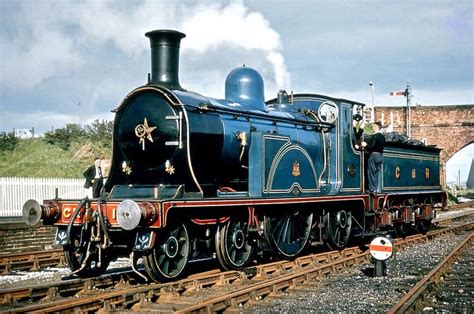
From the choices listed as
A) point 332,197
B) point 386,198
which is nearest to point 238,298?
point 332,197

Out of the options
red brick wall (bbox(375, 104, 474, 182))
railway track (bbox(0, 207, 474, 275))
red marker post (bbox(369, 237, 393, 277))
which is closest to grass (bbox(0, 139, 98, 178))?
railway track (bbox(0, 207, 474, 275))

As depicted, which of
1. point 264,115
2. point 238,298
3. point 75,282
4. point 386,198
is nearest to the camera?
point 238,298

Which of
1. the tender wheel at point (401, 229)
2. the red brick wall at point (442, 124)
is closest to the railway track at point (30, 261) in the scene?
the tender wheel at point (401, 229)

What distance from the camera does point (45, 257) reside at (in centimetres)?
1243

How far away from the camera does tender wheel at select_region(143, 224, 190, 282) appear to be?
8.69 m

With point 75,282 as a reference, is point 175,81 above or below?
above

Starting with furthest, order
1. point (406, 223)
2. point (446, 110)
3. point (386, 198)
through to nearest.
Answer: point (446, 110) < point (406, 223) < point (386, 198)

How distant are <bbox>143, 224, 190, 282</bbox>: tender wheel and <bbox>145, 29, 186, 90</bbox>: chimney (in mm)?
2339

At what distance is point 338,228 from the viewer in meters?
13.2

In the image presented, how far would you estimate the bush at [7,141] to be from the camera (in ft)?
113

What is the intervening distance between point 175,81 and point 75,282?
3483mm

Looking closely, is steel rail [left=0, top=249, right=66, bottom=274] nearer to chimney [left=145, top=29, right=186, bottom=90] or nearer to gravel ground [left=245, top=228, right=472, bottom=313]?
chimney [left=145, top=29, right=186, bottom=90]

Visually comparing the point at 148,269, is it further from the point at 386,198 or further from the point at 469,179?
the point at 469,179

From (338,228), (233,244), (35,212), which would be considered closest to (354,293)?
(233,244)
